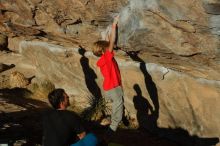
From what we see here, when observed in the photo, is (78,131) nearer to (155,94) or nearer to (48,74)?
(155,94)

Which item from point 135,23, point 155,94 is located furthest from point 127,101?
point 135,23

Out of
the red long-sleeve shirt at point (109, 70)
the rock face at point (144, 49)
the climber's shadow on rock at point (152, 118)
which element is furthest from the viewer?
the climber's shadow on rock at point (152, 118)

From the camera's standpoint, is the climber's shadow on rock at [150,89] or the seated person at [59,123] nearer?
the seated person at [59,123]

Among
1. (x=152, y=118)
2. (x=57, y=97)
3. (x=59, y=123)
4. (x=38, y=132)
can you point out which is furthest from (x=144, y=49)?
(x=59, y=123)

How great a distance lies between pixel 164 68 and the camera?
37.7ft

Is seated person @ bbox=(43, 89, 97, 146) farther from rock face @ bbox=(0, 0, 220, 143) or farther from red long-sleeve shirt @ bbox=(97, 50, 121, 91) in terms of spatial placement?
rock face @ bbox=(0, 0, 220, 143)

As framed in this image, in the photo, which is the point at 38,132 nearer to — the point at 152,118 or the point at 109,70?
the point at 152,118

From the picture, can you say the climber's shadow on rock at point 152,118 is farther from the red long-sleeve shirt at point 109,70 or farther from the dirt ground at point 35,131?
the red long-sleeve shirt at point 109,70

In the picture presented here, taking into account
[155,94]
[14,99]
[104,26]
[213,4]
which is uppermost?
[213,4]

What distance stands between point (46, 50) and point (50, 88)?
133cm

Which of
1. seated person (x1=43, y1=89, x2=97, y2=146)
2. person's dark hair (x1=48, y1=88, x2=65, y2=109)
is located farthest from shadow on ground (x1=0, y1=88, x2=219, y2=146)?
person's dark hair (x1=48, y1=88, x2=65, y2=109)

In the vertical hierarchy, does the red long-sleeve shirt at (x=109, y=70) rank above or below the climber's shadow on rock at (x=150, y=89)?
above

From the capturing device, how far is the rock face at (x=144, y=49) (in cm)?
914

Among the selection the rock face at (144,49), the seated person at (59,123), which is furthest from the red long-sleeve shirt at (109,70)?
the seated person at (59,123)
